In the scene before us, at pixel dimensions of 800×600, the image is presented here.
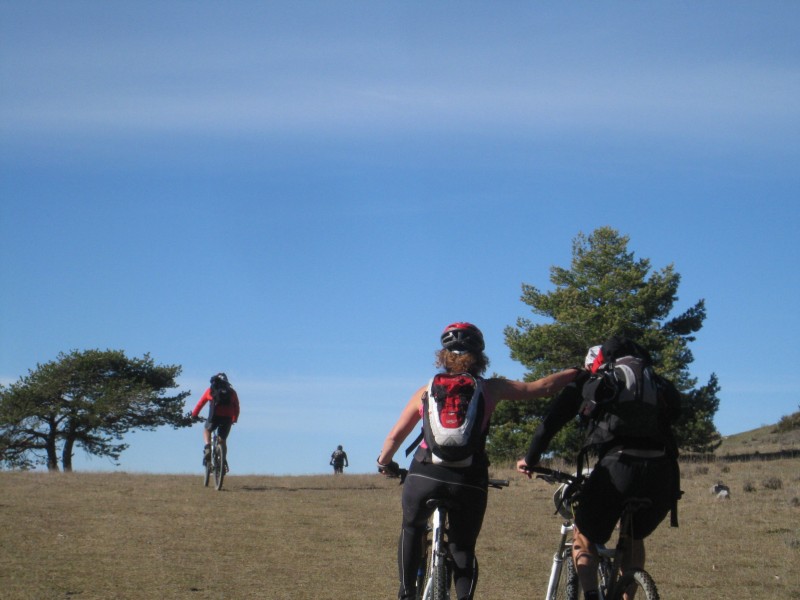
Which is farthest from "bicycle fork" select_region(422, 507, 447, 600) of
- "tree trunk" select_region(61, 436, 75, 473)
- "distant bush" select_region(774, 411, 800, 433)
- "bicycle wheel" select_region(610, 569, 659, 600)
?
"distant bush" select_region(774, 411, 800, 433)

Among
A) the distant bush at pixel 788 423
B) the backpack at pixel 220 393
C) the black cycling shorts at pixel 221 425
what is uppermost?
the distant bush at pixel 788 423

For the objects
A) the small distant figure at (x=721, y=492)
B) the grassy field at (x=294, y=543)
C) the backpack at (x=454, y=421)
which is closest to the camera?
the backpack at (x=454, y=421)

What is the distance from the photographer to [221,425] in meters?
19.8

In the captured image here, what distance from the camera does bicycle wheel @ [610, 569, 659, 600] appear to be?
574 centimetres

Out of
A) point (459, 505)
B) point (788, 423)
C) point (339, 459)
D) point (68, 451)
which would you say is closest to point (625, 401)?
point (459, 505)

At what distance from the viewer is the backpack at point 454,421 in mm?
6070

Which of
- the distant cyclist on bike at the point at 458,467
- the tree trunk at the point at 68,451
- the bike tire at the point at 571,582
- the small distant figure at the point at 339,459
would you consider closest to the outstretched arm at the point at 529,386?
the distant cyclist on bike at the point at 458,467

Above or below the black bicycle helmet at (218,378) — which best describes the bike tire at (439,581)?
below

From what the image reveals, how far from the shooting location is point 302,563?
11.2 m

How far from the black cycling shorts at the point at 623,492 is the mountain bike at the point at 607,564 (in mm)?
67

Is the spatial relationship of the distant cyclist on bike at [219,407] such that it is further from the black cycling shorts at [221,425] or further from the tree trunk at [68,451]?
the tree trunk at [68,451]

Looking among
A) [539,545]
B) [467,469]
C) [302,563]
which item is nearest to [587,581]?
[467,469]

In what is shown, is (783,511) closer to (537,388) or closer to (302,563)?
(302,563)

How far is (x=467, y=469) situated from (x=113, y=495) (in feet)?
44.7
